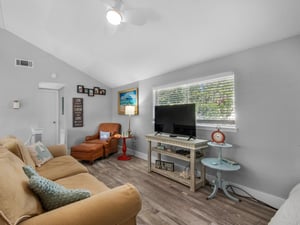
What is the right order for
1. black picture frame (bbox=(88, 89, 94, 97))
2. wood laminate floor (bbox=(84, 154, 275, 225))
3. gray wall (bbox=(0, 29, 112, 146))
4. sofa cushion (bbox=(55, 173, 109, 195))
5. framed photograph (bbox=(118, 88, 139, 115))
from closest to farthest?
sofa cushion (bbox=(55, 173, 109, 195))
wood laminate floor (bbox=(84, 154, 275, 225))
gray wall (bbox=(0, 29, 112, 146))
framed photograph (bbox=(118, 88, 139, 115))
black picture frame (bbox=(88, 89, 94, 97))

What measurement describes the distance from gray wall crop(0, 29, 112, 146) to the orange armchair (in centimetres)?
43

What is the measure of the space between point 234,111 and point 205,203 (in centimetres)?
140

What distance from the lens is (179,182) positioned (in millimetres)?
2723

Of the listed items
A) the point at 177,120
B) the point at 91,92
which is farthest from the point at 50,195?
the point at 91,92

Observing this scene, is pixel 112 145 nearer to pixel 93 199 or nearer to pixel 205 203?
pixel 205 203

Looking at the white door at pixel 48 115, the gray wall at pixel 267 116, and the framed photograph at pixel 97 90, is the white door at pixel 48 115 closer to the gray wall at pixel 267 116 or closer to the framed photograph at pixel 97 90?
the framed photograph at pixel 97 90

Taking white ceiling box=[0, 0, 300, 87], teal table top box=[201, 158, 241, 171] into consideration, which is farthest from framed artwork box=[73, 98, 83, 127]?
teal table top box=[201, 158, 241, 171]

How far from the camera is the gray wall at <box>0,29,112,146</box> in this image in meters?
3.93

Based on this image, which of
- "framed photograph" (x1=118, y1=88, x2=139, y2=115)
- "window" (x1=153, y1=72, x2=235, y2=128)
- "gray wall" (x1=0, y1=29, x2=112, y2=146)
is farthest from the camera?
"framed photograph" (x1=118, y1=88, x2=139, y2=115)

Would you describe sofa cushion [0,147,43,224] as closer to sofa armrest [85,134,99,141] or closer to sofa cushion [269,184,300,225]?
sofa cushion [269,184,300,225]

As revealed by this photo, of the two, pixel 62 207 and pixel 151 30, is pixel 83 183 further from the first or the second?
pixel 151 30

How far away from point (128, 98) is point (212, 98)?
2628 mm

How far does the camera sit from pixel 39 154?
7.80 ft

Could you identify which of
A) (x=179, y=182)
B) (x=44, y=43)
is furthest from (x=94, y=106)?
(x=179, y=182)
